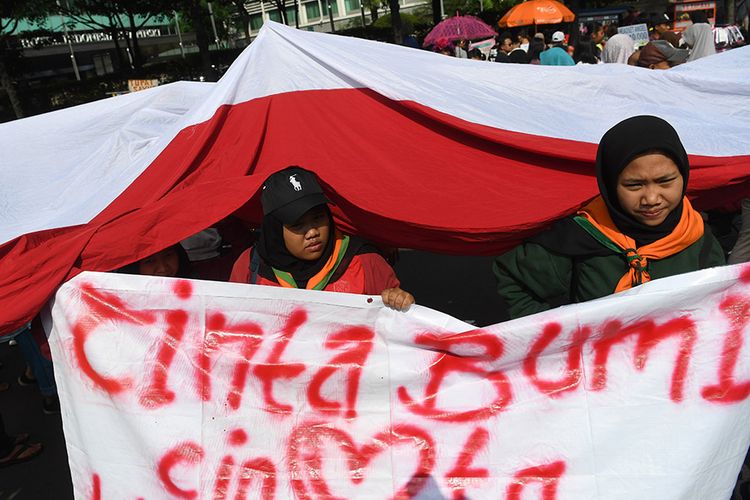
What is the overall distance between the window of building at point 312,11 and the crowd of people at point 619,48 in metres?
53.2

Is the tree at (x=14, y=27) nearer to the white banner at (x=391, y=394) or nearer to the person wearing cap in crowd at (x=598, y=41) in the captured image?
the person wearing cap in crowd at (x=598, y=41)

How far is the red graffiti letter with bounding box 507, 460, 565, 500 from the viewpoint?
2.00m

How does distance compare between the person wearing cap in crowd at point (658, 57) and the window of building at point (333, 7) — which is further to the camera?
the window of building at point (333, 7)

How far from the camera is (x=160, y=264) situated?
103 inches

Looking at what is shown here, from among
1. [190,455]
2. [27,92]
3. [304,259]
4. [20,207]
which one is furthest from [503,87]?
[27,92]

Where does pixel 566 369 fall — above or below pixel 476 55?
below

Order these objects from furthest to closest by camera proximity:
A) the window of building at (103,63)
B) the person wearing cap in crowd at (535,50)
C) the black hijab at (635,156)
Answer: the window of building at (103,63) → the person wearing cap in crowd at (535,50) → the black hijab at (635,156)

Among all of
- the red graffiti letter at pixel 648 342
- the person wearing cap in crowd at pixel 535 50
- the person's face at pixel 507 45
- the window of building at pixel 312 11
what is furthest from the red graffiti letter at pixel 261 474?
the window of building at pixel 312 11

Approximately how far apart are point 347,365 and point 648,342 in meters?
0.95

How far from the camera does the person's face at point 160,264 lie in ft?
8.52

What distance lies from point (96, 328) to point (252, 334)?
557 millimetres

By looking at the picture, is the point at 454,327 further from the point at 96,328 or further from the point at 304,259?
the point at 96,328

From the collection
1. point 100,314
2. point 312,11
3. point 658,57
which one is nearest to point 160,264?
point 100,314

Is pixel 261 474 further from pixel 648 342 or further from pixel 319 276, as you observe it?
pixel 648 342
